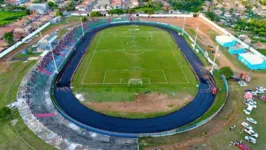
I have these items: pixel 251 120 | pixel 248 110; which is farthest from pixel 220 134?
pixel 248 110

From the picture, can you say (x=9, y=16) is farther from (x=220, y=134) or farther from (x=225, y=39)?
(x=220, y=134)

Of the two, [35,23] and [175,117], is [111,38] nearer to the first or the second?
[35,23]

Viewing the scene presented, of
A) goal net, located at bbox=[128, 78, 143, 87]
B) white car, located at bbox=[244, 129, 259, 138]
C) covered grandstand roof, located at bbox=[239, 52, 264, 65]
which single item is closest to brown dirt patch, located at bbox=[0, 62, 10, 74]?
goal net, located at bbox=[128, 78, 143, 87]

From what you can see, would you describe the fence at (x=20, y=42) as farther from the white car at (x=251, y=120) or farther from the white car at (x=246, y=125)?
the white car at (x=251, y=120)

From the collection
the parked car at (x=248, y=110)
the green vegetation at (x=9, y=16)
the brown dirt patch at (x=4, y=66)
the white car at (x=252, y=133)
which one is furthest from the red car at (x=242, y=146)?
the green vegetation at (x=9, y=16)

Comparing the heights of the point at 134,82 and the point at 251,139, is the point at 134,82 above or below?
above

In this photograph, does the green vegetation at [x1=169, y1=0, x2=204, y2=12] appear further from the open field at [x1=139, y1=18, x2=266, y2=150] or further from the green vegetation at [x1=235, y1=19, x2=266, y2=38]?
the open field at [x1=139, y1=18, x2=266, y2=150]
